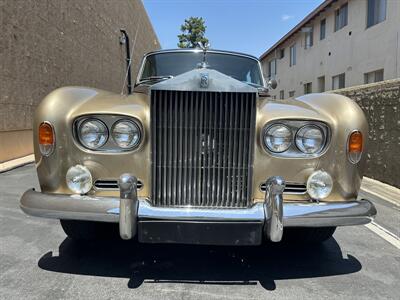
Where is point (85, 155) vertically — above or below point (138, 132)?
below

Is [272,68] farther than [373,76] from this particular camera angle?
Yes

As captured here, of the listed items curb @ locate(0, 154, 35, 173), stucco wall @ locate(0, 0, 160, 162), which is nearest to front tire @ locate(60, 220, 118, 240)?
curb @ locate(0, 154, 35, 173)

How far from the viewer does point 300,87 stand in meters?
21.5

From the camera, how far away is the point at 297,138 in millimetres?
3068

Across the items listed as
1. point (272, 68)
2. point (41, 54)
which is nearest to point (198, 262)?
point (41, 54)

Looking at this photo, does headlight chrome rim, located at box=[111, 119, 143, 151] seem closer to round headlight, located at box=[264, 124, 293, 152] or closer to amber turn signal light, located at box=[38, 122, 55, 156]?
amber turn signal light, located at box=[38, 122, 55, 156]

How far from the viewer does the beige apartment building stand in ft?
41.3

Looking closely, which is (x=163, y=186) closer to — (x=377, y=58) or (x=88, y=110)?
(x=88, y=110)

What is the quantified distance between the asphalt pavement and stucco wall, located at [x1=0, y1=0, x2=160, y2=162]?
586 centimetres

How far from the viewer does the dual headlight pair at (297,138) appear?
9.98 ft

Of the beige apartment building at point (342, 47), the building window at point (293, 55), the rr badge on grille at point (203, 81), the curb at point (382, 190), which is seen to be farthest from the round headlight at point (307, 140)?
the building window at point (293, 55)

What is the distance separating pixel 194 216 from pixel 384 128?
5.71 meters

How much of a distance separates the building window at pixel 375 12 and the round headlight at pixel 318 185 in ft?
38.3

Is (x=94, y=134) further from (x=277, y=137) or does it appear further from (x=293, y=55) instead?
(x=293, y=55)
